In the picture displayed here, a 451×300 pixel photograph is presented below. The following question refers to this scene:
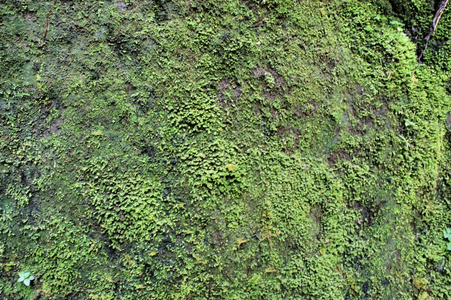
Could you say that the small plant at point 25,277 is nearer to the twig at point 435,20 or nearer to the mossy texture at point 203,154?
the mossy texture at point 203,154

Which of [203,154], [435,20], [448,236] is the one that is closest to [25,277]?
[203,154]

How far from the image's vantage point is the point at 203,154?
1800 mm

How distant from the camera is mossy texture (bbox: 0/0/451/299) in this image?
5.80ft

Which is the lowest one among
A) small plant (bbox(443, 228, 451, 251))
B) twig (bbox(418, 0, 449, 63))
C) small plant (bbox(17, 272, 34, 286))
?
small plant (bbox(17, 272, 34, 286))

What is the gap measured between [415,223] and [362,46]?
1179 millimetres

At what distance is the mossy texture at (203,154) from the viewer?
5.80ft

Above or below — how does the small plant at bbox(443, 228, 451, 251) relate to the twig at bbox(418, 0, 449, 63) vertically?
below

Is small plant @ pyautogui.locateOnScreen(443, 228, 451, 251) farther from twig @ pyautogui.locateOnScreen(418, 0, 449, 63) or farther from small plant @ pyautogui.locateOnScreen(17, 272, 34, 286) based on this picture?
small plant @ pyautogui.locateOnScreen(17, 272, 34, 286)

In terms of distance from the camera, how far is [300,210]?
186 cm

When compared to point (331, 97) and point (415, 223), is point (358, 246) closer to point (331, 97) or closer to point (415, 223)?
point (415, 223)

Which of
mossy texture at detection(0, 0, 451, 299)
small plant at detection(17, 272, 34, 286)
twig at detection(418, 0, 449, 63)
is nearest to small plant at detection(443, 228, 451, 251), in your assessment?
mossy texture at detection(0, 0, 451, 299)

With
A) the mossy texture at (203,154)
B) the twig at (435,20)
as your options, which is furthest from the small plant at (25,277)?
the twig at (435,20)

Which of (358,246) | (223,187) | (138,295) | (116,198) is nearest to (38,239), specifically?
(116,198)

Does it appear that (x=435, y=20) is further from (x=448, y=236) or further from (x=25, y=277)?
(x=25, y=277)
